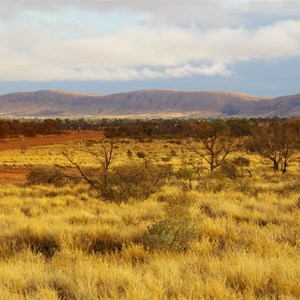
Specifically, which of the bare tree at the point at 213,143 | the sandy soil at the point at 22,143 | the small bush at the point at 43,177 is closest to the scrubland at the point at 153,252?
the small bush at the point at 43,177

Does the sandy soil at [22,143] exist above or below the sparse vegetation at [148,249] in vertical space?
below

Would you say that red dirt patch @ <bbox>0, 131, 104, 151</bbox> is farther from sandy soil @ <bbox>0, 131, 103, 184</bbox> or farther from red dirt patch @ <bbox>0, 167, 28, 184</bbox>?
red dirt patch @ <bbox>0, 167, 28, 184</bbox>

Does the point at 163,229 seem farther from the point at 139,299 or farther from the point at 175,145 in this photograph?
the point at 175,145

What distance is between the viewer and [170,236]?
20.4ft

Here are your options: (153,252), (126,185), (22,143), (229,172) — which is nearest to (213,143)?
(229,172)

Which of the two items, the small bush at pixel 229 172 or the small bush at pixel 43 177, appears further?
the small bush at pixel 229 172

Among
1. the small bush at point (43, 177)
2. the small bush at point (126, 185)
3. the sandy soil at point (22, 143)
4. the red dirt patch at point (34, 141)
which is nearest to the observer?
the small bush at point (126, 185)

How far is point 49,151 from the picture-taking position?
41750 mm

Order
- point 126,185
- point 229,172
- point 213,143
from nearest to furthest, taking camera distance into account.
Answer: point 126,185 → point 213,143 → point 229,172

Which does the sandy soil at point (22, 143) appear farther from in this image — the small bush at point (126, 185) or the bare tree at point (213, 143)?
the small bush at point (126, 185)

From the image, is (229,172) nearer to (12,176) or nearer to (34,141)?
(12,176)

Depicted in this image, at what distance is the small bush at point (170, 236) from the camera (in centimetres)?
618

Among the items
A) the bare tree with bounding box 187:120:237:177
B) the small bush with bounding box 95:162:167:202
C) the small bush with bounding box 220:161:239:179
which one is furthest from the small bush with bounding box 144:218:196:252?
the small bush with bounding box 220:161:239:179

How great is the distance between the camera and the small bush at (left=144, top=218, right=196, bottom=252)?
6180 millimetres
